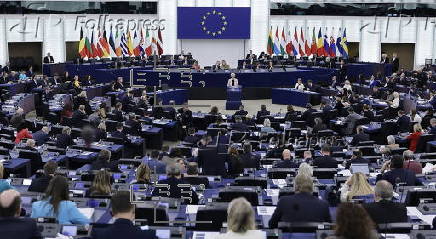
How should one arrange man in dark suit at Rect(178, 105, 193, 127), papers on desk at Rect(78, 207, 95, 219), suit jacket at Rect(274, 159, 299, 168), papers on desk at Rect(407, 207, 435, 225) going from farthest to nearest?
man in dark suit at Rect(178, 105, 193, 127), suit jacket at Rect(274, 159, 299, 168), papers on desk at Rect(407, 207, 435, 225), papers on desk at Rect(78, 207, 95, 219)

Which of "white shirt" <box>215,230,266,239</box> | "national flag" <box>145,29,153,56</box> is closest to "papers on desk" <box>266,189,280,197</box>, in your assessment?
"white shirt" <box>215,230,266,239</box>

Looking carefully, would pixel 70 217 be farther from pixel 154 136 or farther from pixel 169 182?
pixel 154 136

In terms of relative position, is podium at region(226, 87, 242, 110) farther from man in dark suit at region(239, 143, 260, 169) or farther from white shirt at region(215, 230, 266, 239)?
white shirt at region(215, 230, 266, 239)

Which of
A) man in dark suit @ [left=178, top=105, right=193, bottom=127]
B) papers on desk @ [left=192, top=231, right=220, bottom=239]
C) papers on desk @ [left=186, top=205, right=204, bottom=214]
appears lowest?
man in dark suit @ [left=178, top=105, right=193, bottom=127]

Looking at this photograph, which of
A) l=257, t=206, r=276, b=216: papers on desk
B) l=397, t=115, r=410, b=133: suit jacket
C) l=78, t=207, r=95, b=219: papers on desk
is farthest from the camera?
l=397, t=115, r=410, b=133: suit jacket

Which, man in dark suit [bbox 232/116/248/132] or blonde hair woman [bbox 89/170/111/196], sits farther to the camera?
man in dark suit [bbox 232/116/248/132]

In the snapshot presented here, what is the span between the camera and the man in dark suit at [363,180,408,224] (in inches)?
338

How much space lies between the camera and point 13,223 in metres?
6.87

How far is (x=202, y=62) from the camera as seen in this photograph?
158 ft

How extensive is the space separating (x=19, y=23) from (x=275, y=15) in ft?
58.6

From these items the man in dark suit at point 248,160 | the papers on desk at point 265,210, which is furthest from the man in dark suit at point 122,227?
the man in dark suit at point 248,160

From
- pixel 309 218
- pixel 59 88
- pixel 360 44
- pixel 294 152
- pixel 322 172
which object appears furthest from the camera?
pixel 360 44

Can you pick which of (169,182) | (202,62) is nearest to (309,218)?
(169,182)

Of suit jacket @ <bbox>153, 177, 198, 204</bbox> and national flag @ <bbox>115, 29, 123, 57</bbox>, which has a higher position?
national flag @ <bbox>115, 29, 123, 57</bbox>
